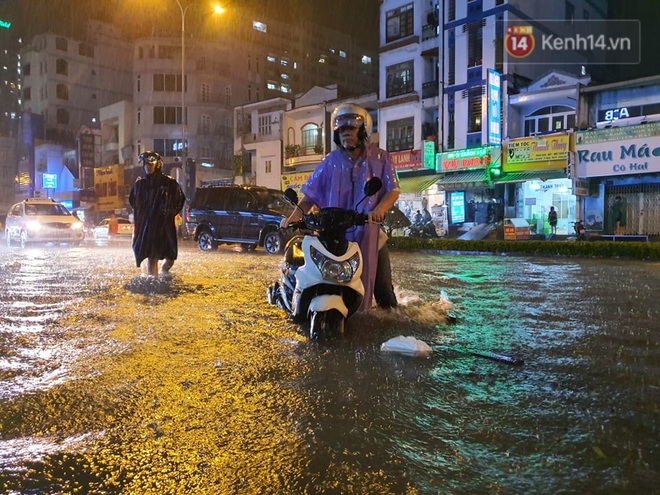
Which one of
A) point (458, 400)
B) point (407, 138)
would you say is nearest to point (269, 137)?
point (407, 138)

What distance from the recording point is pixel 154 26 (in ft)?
165

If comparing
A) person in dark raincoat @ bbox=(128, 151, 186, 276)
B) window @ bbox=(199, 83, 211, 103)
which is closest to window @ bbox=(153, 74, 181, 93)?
window @ bbox=(199, 83, 211, 103)

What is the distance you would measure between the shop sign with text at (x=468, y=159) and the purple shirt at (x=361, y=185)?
74.9ft

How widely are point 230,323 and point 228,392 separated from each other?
82.1 inches

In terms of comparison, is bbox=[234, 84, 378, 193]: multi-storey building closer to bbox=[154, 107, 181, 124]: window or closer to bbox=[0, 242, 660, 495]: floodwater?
bbox=[154, 107, 181, 124]: window

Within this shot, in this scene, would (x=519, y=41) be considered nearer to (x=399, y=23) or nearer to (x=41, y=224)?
(x=399, y=23)

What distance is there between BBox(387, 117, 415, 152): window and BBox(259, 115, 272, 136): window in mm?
11543

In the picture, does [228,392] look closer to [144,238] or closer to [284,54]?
[144,238]

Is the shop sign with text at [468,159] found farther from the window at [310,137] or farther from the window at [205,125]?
the window at [205,125]

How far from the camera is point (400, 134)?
32844 mm

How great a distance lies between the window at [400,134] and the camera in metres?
32.3

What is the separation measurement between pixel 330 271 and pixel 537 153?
23572 mm

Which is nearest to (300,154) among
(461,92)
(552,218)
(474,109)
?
(461,92)

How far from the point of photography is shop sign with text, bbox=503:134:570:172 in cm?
2450
